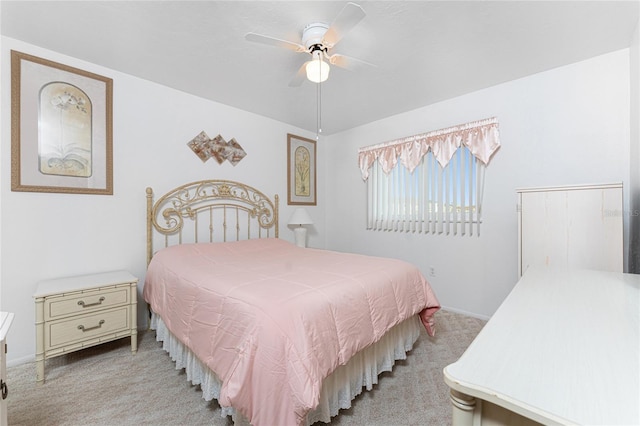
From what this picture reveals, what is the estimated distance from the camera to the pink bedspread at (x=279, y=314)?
1135 millimetres

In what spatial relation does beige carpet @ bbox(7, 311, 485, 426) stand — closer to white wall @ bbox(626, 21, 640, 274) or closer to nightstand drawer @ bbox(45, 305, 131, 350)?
nightstand drawer @ bbox(45, 305, 131, 350)

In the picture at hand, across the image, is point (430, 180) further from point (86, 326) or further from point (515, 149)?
point (86, 326)

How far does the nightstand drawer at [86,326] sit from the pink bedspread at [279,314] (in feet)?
0.94

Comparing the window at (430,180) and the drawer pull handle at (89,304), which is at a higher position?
the window at (430,180)

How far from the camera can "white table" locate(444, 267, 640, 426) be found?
1.55ft

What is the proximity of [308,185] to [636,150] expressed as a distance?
3.54 metres

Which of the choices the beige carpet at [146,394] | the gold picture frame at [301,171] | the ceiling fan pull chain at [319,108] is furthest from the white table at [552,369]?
the gold picture frame at [301,171]

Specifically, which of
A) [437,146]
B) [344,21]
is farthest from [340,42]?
[437,146]

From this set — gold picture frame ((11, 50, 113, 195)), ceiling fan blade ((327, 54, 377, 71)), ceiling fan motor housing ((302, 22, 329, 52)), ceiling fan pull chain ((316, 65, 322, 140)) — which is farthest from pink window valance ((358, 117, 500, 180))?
gold picture frame ((11, 50, 113, 195))

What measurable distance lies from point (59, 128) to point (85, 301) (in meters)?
1.48

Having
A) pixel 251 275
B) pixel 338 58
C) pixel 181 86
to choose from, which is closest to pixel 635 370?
pixel 251 275

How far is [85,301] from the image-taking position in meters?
1.92

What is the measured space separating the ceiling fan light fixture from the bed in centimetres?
149

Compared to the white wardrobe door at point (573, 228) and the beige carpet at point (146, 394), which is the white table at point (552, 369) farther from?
the white wardrobe door at point (573, 228)
